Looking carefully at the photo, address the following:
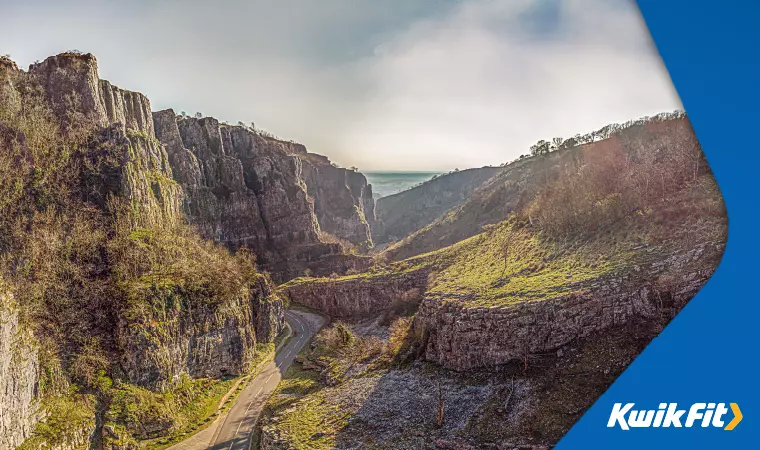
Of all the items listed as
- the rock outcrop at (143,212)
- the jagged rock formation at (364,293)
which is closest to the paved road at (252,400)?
the rock outcrop at (143,212)

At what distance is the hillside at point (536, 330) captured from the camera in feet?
59.6

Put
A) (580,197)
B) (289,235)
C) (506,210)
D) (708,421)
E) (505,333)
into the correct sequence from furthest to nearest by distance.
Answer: (289,235), (506,210), (580,197), (505,333), (708,421)

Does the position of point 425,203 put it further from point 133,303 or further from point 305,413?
point 133,303

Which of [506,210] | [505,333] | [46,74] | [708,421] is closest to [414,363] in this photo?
[505,333]

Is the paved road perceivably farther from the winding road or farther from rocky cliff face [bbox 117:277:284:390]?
rocky cliff face [bbox 117:277:284:390]

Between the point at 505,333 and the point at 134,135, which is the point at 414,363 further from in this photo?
the point at 134,135

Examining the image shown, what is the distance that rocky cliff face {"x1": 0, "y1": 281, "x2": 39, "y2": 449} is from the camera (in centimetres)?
1684

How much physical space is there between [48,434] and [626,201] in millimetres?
34094

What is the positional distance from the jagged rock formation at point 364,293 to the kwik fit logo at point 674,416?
134 ft

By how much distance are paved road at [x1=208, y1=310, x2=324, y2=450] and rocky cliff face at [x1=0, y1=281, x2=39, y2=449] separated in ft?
31.7

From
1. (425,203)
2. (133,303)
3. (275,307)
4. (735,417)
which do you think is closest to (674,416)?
(735,417)

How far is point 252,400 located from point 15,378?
1512 centimetres

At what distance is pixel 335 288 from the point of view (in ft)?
180

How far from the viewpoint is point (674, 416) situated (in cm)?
429
